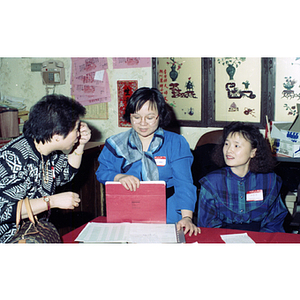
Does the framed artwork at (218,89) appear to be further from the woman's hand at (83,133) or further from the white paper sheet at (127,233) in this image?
the white paper sheet at (127,233)

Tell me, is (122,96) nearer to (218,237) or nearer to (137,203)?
(137,203)

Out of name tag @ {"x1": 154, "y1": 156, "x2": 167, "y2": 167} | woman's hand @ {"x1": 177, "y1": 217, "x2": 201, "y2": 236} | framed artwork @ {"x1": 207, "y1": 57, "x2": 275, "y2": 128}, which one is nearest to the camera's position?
woman's hand @ {"x1": 177, "y1": 217, "x2": 201, "y2": 236}

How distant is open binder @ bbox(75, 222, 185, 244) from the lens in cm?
122

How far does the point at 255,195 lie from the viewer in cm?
167

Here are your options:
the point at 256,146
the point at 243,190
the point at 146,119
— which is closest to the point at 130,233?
the point at 146,119

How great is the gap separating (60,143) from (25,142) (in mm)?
156

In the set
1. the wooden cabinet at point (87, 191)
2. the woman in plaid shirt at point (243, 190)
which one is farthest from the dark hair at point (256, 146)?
the wooden cabinet at point (87, 191)

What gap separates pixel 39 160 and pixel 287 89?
1.84m

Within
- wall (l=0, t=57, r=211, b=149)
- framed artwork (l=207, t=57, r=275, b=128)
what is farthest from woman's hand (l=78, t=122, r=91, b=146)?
framed artwork (l=207, t=57, r=275, b=128)

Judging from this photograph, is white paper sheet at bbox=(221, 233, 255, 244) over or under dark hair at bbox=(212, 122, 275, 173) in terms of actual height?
under

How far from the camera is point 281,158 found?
7.54ft

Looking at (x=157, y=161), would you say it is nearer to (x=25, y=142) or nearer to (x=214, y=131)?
(x=25, y=142)

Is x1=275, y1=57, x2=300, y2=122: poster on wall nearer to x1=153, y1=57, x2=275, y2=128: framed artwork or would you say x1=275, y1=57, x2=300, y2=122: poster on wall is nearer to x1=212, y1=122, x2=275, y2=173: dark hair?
x1=153, y1=57, x2=275, y2=128: framed artwork
